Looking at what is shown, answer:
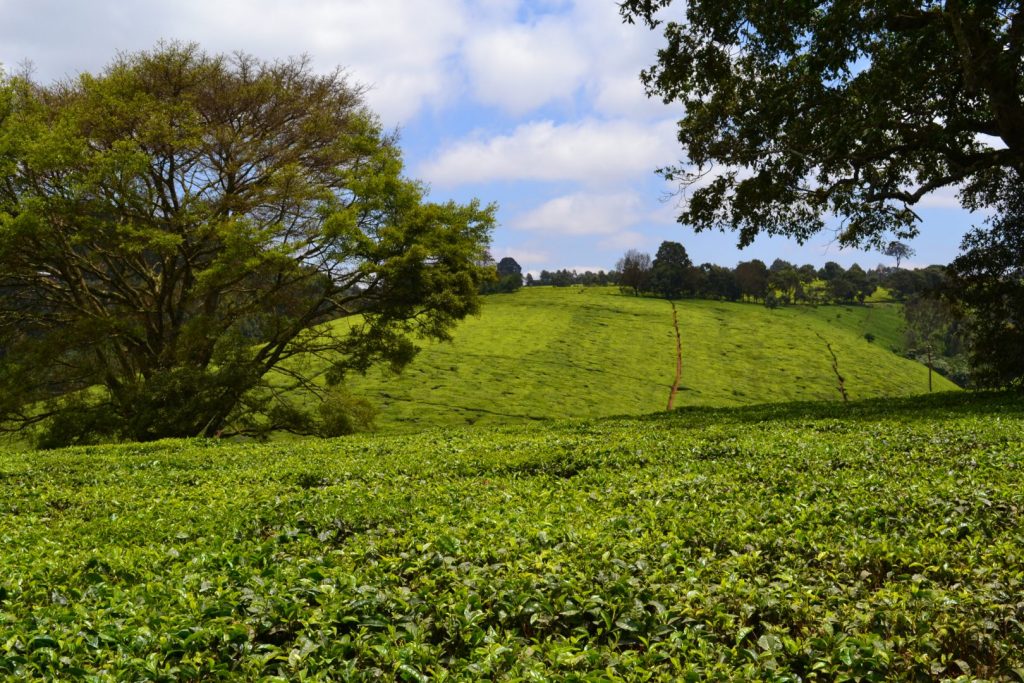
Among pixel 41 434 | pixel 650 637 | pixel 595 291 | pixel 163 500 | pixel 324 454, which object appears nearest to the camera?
pixel 650 637

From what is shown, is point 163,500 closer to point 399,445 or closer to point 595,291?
point 399,445

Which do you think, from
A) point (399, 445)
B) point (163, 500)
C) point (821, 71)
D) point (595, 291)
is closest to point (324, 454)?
point (399, 445)

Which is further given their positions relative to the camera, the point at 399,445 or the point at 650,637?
the point at 399,445

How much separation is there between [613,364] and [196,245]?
5420cm

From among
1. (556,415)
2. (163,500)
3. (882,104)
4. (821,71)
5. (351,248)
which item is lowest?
(556,415)

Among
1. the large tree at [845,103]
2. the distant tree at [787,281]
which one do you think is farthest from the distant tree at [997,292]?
the distant tree at [787,281]

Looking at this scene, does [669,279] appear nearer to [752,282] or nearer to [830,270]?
[752,282]

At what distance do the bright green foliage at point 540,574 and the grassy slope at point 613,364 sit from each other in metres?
42.7

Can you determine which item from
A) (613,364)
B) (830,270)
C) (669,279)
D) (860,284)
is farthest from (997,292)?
(830,270)

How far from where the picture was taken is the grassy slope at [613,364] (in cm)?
6425

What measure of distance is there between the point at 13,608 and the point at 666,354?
82.0m

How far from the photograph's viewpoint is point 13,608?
7258mm

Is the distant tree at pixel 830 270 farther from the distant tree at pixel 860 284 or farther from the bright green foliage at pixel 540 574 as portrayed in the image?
the bright green foliage at pixel 540 574

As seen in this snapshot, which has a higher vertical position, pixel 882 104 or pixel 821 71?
pixel 821 71
